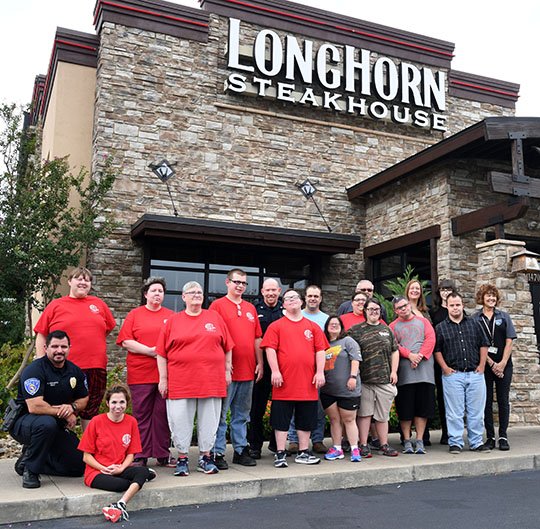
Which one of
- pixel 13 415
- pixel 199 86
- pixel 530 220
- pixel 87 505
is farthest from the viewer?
pixel 199 86

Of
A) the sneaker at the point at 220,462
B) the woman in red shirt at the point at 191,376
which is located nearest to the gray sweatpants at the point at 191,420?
the woman in red shirt at the point at 191,376

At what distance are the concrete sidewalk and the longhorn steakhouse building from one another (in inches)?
172

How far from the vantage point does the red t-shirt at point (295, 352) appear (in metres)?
5.78

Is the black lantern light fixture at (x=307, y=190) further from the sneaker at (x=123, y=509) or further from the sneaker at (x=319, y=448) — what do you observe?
the sneaker at (x=123, y=509)

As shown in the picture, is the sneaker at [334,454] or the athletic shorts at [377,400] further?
the athletic shorts at [377,400]

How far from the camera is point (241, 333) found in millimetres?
5840

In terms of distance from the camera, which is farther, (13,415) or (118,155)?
(118,155)

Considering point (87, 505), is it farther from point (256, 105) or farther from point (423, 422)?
point (256, 105)

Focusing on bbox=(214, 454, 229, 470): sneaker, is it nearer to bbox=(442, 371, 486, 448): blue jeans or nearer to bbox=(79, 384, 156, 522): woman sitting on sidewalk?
bbox=(79, 384, 156, 522): woman sitting on sidewalk

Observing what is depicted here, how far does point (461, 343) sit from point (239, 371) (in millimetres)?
2630

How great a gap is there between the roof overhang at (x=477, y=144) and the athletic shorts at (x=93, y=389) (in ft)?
23.1

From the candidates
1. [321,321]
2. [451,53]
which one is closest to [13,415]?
[321,321]

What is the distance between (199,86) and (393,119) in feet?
15.4

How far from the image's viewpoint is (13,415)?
5.02 m
